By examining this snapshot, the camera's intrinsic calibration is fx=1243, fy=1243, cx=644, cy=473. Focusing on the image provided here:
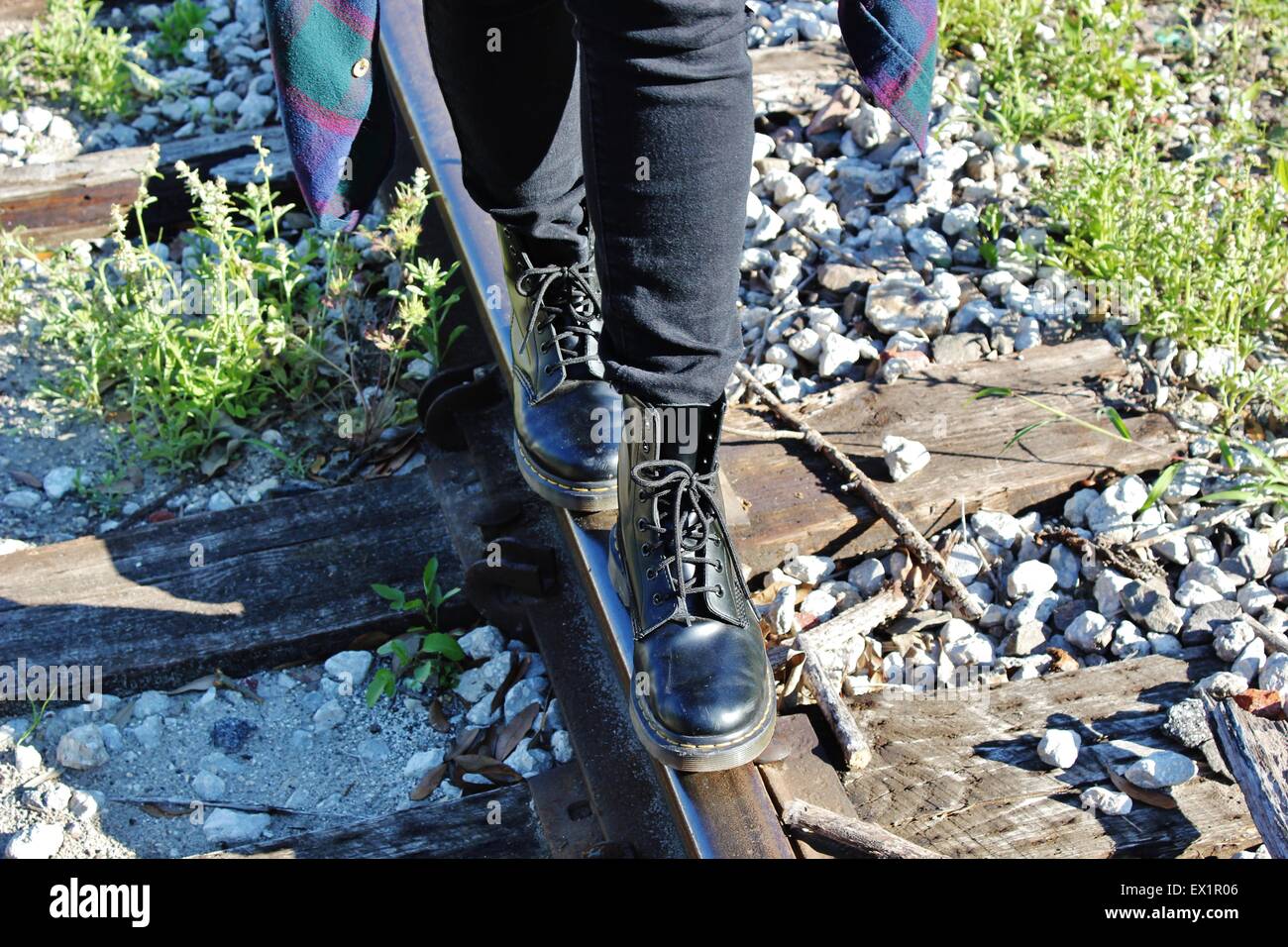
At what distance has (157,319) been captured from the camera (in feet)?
8.91

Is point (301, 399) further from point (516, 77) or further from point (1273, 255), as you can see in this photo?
point (1273, 255)

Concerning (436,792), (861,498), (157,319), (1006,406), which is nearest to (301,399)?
(157,319)

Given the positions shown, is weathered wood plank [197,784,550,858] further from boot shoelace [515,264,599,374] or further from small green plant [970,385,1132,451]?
small green plant [970,385,1132,451]

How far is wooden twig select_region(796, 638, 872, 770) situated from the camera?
186 centimetres

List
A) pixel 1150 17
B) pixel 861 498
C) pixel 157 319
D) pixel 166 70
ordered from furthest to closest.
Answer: pixel 166 70 < pixel 1150 17 < pixel 157 319 < pixel 861 498

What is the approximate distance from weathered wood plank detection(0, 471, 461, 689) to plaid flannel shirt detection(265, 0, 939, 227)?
2.24 feet

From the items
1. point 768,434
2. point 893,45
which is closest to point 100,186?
point 768,434

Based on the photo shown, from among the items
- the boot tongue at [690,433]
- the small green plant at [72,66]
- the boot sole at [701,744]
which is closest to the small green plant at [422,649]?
the boot sole at [701,744]

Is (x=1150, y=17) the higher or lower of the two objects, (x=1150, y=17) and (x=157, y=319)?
the higher

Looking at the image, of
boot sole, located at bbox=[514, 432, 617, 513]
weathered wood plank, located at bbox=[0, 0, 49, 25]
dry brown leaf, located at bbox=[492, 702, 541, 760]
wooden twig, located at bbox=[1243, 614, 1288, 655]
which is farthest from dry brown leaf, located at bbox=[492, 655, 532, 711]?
weathered wood plank, located at bbox=[0, 0, 49, 25]

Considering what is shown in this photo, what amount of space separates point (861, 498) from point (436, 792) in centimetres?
95

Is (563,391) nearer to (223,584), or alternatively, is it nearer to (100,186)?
(223,584)

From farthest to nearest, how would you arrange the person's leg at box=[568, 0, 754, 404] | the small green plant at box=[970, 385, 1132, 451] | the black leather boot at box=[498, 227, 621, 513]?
1. the small green plant at box=[970, 385, 1132, 451]
2. the black leather boot at box=[498, 227, 621, 513]
3. the person's leg at box=[568, 0, 754, 404]

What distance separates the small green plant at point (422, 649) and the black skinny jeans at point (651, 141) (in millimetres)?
781
